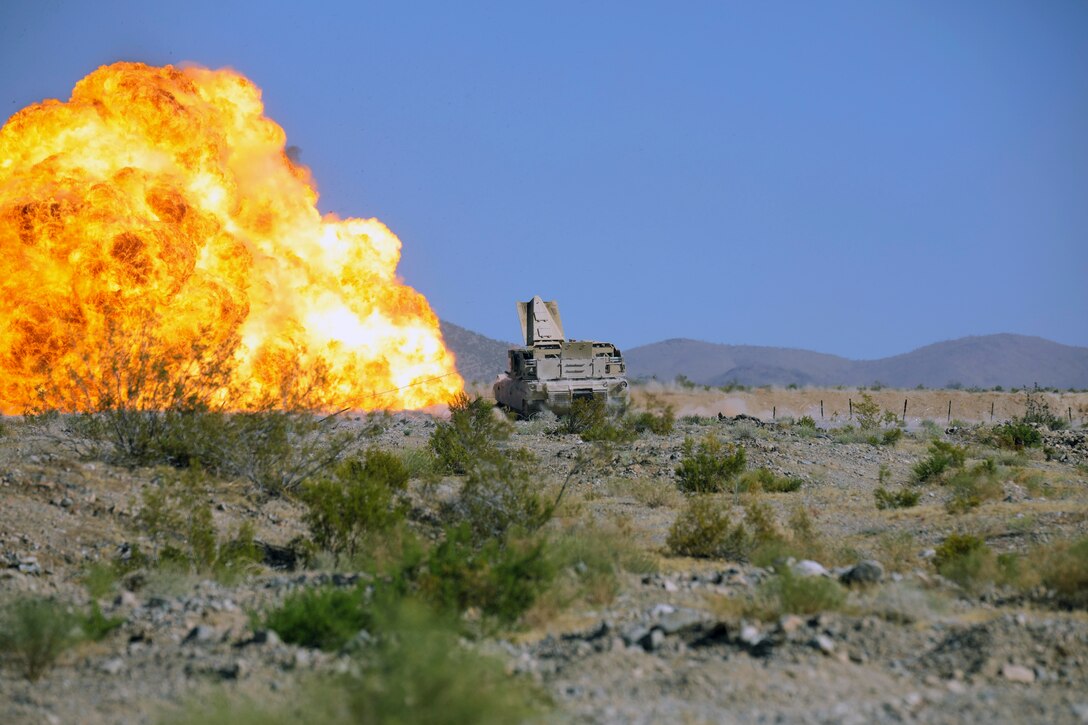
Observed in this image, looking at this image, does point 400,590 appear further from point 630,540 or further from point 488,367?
point 488,367

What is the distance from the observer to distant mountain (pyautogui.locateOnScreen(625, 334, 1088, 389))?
513ft

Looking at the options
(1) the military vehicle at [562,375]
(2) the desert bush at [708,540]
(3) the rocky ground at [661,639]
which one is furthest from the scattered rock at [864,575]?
(1) the military vehicle at [562,375]

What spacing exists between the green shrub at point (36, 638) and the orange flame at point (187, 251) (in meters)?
12.6

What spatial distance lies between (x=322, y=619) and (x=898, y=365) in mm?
164624

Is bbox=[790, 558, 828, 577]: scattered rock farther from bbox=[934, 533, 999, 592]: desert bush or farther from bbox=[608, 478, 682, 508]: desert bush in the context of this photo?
bbox=[608, 478, 682, 508]: desert bush

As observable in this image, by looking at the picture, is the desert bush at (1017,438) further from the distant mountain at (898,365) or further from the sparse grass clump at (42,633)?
the distant mountain at (898,365)

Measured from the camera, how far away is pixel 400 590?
29.9 ft

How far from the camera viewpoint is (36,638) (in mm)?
7910

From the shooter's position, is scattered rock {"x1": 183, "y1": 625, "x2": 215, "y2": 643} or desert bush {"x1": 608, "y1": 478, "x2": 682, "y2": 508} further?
desert bush {"x1": 608, "y1": 478, "x2": 682, "y2": 508}

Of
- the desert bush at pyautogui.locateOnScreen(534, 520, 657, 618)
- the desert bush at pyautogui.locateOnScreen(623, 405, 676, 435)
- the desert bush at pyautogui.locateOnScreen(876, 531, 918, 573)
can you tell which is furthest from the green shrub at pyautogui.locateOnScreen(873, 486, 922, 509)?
the desert bush at pyautogui.locateOnScreen(623, 405, 676, 435)

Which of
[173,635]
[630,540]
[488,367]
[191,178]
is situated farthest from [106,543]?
[488,367]

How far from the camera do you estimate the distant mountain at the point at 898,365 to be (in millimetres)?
156250

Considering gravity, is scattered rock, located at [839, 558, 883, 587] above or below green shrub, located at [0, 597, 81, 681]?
above

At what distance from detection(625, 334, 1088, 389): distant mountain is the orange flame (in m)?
119
